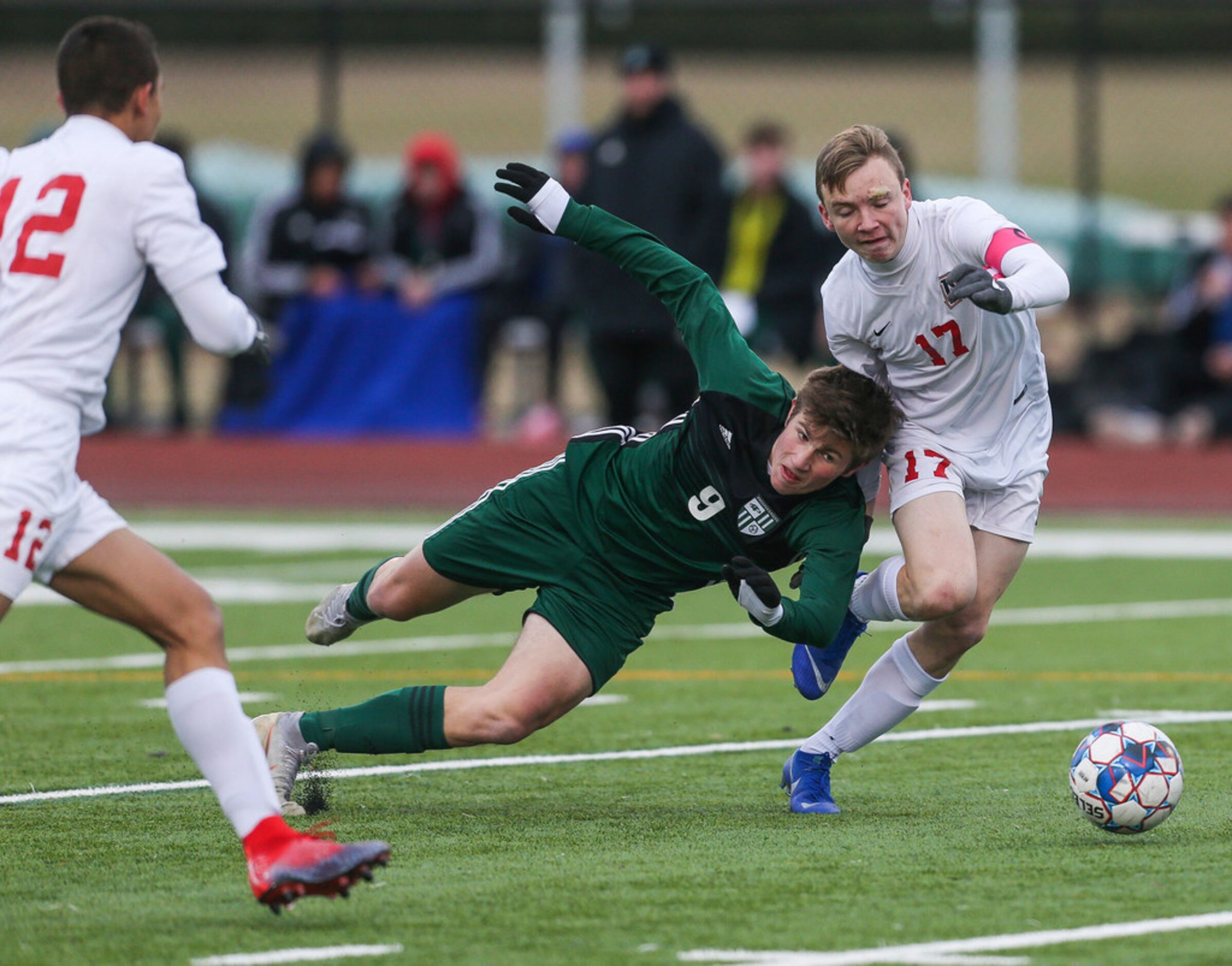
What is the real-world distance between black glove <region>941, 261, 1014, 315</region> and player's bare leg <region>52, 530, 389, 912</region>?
2112 millimetres

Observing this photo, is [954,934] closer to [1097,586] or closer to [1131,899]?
[1131,899]

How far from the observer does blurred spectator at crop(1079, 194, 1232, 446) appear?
17.2 meters

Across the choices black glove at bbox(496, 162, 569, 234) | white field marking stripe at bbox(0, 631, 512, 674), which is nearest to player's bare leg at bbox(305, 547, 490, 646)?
black glove at bbox(496, 162, 569, 234)

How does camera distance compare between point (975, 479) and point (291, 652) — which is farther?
point (291, 652)

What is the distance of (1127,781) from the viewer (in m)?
5.98

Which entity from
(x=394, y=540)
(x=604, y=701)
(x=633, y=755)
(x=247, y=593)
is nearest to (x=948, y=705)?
(x=604, y=701)

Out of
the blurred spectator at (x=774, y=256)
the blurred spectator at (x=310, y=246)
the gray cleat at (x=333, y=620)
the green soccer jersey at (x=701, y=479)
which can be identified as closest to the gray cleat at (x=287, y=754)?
the gray cleat at (x=333, y=620)

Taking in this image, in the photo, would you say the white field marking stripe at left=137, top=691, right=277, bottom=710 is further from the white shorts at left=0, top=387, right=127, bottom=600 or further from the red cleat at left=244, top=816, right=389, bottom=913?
the red cleat at left=244, top=816, right=389, bottom=913

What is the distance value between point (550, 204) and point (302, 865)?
2305mm

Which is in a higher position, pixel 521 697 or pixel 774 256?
pixel 521 697

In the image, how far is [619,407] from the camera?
49.2ft

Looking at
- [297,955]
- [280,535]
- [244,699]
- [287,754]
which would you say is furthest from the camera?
[280,535]

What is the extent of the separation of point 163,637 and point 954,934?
1.88 meters

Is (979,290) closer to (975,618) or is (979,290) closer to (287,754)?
(975,618)
